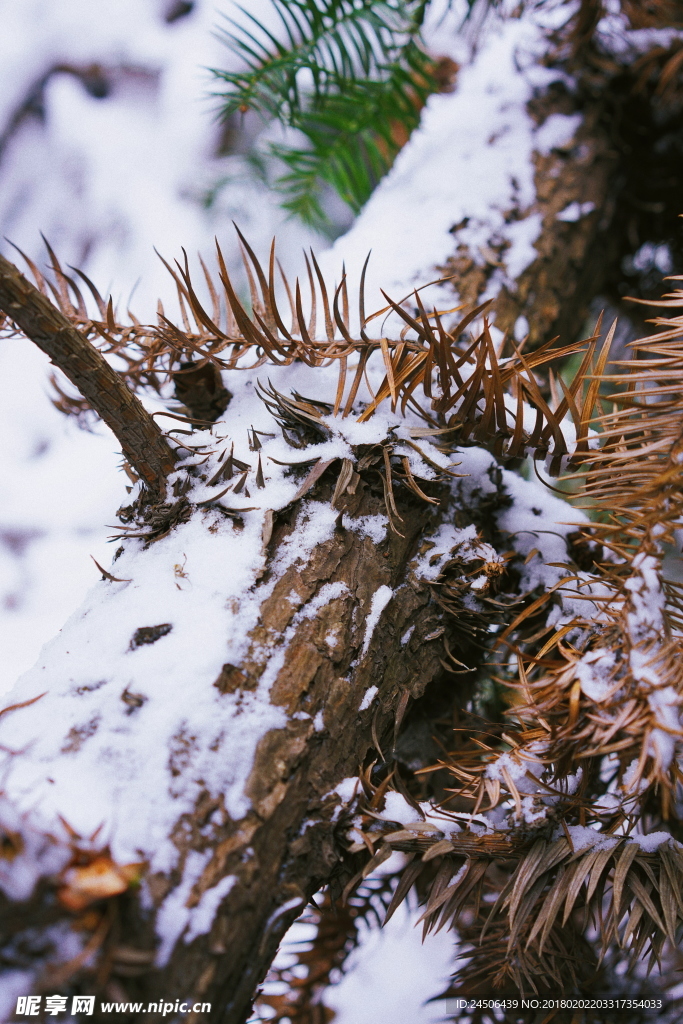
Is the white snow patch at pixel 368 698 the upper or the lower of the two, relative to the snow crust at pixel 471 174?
lower

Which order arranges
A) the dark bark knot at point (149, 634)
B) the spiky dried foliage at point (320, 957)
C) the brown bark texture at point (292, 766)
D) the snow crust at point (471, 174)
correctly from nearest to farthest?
the brown bark texture at point (292, 766)
the dark bark knot at point (149, 634)
the spiky dried foliage at point (320, 957)
the snow crust at point (471, 174)

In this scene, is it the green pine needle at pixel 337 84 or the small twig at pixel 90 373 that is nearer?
the small twig at pixel 90 373

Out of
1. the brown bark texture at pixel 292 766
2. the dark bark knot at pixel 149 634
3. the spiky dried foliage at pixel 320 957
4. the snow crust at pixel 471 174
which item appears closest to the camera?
the brown bark texture at pixel 292 766

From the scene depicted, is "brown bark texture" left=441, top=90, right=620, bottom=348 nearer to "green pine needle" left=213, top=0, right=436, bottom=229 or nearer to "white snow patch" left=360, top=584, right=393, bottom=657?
"green pine needle" left=213, top=0, right=436, bottom=229

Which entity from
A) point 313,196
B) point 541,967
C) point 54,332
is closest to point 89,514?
point 313,196

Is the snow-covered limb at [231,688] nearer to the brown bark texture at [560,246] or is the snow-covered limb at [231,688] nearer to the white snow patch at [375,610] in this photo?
the white snow patch at [375,610]

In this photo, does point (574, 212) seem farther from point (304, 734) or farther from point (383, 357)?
point (304, 734)

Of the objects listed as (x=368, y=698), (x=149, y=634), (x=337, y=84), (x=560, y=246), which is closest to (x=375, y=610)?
(x=368, y=698)

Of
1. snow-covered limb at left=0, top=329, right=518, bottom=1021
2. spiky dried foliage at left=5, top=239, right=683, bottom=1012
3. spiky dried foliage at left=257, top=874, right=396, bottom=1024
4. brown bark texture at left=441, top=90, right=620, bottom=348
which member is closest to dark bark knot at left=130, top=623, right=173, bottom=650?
snow-covered limb at left=0, top=329, right=518, bottom=1021

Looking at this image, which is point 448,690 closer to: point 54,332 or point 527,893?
point 527,893

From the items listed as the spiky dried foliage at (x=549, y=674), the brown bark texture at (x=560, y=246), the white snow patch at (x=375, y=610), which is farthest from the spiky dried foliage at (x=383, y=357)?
the brown bark texture at (x=560, y=246)
